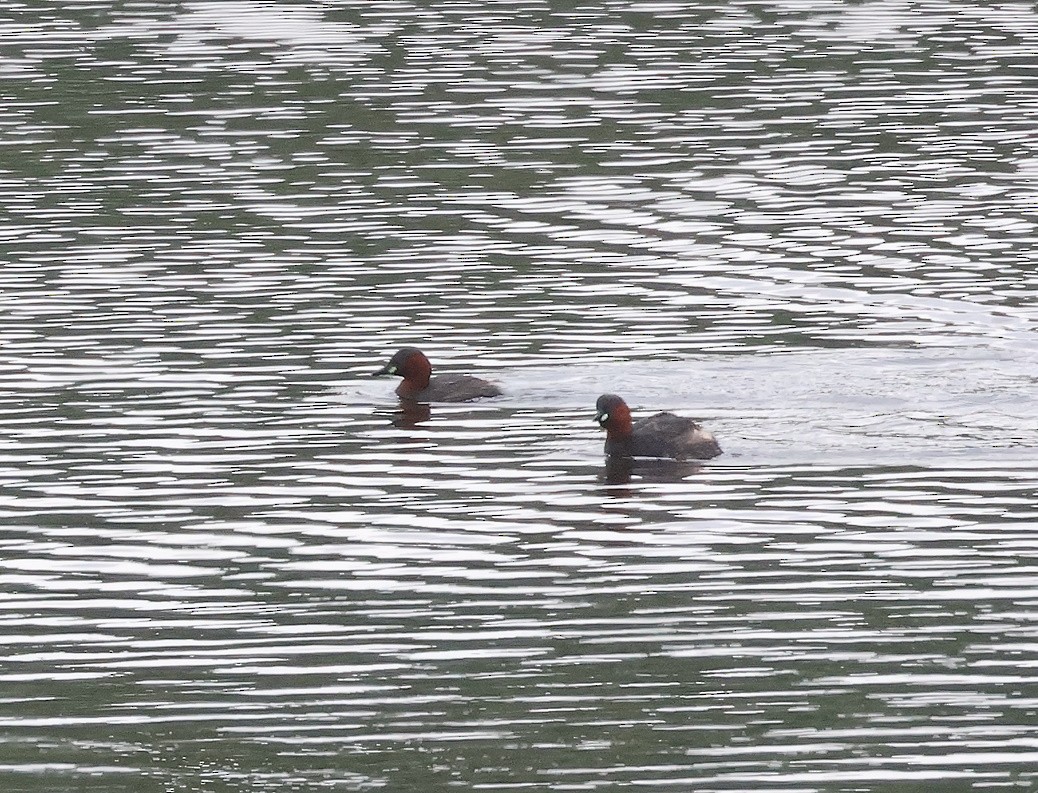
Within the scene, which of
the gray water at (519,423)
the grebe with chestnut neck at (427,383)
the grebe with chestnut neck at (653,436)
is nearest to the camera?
the gray water at (519,423)

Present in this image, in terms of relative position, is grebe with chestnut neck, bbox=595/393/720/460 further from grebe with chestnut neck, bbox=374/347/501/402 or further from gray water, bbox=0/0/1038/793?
grebe with chestnut neck, bbox=374/347/501/402

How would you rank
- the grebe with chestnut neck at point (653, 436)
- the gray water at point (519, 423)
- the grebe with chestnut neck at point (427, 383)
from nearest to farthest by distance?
the gray water at point (519, 423) → the grebe with chestnut neck at point (653, 436) → the grebe with chestnut neck at point (427, 383)

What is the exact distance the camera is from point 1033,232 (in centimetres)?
2856

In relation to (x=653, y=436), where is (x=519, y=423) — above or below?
below

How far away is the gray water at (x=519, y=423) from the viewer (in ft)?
43.7

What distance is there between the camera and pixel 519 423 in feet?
69.5

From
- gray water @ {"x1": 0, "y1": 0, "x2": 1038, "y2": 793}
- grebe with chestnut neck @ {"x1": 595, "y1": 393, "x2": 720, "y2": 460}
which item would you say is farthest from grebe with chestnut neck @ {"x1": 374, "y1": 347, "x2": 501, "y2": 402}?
grebe with chestnut neck @ {"x1": 595, "y1": 393, "x2": 720, "y2": 460}

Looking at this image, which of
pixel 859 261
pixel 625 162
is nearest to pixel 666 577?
pixel 859 261

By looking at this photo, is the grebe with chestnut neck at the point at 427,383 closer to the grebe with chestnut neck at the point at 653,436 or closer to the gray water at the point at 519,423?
the gray water at the point at 519,423

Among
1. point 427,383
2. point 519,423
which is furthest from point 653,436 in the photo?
point 427,383

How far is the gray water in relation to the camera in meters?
13.3

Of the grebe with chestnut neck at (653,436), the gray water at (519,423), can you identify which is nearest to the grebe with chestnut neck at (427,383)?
the gray water at (519,423)

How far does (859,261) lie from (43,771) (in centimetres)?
1647

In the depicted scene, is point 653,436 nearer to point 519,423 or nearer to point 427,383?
point 519,423
